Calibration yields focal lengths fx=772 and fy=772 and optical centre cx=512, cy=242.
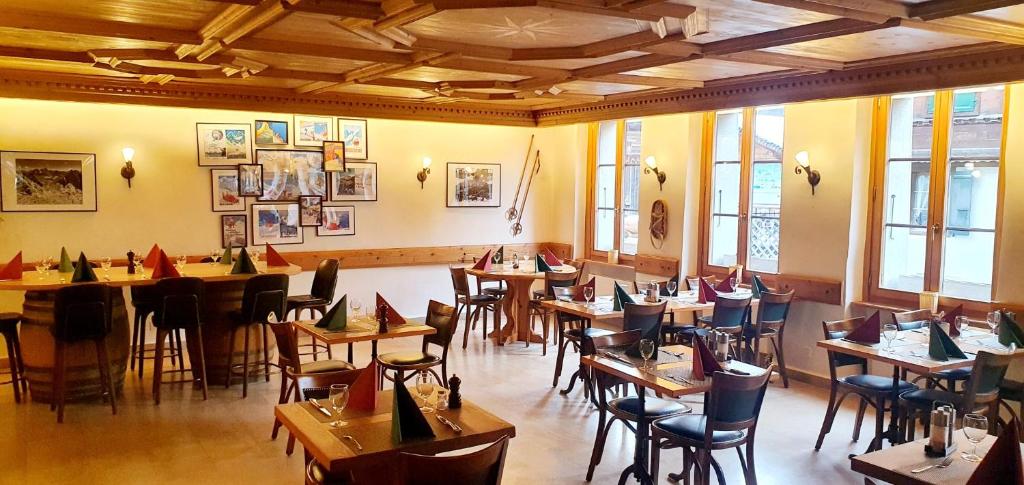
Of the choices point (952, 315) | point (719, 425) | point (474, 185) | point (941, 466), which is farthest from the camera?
point (474, 185)

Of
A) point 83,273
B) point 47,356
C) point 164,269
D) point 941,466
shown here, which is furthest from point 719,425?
point 47,356

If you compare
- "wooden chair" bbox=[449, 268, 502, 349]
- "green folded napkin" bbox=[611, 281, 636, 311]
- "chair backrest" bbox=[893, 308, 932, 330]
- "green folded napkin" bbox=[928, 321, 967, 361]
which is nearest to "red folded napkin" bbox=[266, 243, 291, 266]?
"wooden chair" bbox=[449, 268, 502, 349]

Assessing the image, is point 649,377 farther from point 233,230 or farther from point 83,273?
point 233,230

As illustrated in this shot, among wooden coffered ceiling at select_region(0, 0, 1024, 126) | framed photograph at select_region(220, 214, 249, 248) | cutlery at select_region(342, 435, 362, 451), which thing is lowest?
cutlery at select_region(342, 435, 362, 451)

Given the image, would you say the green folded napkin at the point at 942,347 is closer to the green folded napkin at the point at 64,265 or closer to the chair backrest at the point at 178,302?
the chair backrest at the point at 178,302

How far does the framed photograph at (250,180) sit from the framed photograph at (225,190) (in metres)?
0.05

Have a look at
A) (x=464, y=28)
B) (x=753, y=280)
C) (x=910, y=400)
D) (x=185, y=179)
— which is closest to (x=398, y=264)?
(x=185, y=179)

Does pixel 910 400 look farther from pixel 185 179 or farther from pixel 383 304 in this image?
pixel 185 179

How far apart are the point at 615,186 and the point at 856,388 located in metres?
5.06

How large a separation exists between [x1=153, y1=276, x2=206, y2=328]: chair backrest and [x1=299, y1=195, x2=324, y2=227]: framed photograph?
279 centimetres

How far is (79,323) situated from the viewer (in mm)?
5844

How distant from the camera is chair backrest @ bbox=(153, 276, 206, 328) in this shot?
20.1 feet

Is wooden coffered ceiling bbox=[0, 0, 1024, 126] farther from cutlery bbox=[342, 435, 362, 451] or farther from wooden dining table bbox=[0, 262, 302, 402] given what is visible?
cutlery bbox=[342, 435, 362, 451]

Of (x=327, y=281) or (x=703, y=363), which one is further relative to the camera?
(x=327, y=281)
